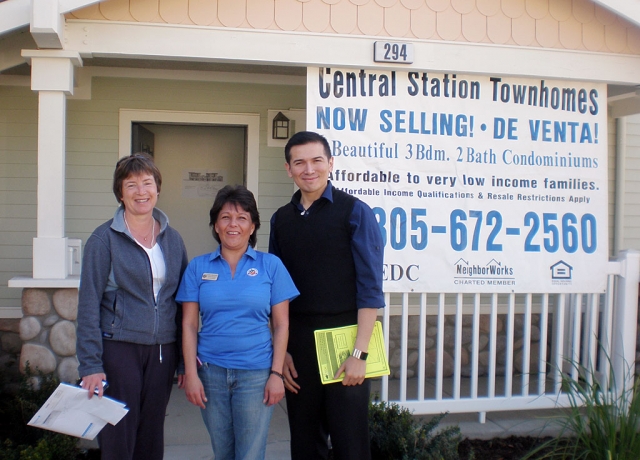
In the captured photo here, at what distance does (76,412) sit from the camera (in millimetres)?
2387

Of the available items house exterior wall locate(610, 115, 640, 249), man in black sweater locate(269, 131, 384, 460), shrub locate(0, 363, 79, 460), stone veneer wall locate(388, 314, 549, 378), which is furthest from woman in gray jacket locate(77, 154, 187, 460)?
Answer: house exterior wall locate(610, 115, 640, 249)

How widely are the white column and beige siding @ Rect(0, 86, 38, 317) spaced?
1.68 metres

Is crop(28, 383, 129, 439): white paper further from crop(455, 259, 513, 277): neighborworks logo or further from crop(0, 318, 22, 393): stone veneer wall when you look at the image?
crop(0, 318, 22, 393): stone veneer wall

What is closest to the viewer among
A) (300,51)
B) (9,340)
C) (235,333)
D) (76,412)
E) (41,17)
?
(76,412)

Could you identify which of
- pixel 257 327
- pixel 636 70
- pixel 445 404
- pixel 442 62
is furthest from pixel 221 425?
pixel 636 70

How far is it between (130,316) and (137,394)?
348 mm

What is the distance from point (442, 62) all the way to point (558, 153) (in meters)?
1.16

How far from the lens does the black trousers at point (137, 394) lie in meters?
2.46

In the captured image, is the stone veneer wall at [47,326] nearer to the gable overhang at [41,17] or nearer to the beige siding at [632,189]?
the gable overhang at [41,17]

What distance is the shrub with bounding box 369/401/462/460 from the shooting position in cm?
335

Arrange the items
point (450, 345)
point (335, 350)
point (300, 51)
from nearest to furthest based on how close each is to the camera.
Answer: point (335, 350) < point (300, 51) < point (450, 345)

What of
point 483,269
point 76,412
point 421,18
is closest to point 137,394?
point 76,412

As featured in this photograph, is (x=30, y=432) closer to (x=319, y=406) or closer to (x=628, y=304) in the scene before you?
(x=319, y=406)

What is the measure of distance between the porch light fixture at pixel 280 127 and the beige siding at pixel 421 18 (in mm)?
1636
